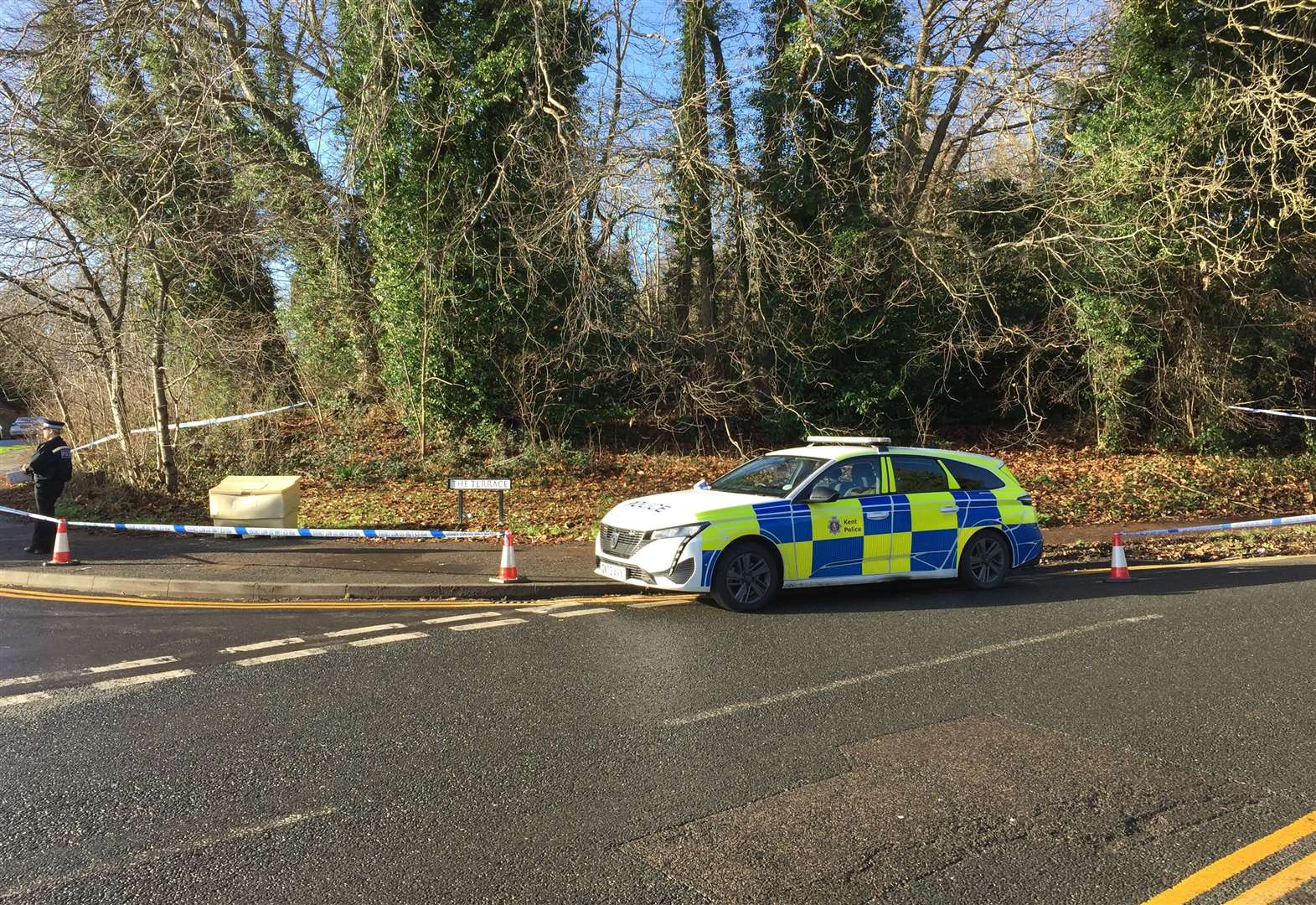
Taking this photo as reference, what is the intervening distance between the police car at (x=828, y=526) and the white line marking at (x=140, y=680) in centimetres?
380

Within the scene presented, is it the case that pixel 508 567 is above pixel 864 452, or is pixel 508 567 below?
below

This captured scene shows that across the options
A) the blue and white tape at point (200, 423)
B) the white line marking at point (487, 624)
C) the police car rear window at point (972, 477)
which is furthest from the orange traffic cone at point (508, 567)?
the blue and white tape at point (200, 423)

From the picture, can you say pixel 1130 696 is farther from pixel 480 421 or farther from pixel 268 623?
pixel 480 421

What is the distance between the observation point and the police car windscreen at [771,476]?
30.1 feet

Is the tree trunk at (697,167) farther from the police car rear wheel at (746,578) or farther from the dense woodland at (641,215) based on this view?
the police car rear wheel at (746,578)

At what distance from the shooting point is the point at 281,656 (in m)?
6.93

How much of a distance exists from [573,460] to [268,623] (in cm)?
957

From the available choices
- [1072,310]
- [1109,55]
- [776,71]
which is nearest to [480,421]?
[776,71]

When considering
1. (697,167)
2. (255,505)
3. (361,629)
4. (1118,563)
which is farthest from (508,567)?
(697,167)

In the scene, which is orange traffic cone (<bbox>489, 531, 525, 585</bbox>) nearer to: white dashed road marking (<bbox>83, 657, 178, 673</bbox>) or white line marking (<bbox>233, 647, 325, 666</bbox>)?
white line marking (<bbox>233, 647, 325, 666</bbox>)

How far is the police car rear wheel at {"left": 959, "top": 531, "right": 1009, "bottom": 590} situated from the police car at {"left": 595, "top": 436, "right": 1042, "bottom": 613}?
0.01 meters

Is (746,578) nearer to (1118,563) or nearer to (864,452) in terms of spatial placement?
(864,452)

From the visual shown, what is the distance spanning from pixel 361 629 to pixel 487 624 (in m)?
1.03

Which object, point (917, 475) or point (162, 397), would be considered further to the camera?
point (162, 397)
